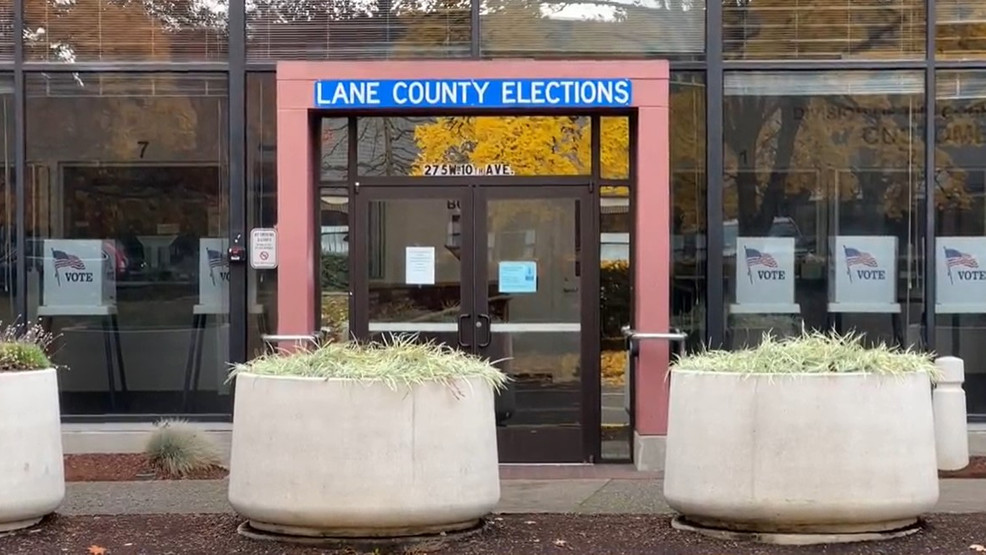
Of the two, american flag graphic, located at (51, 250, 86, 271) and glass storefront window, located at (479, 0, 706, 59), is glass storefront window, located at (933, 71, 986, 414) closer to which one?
glass storefront window, located at (479, 0, 706, 59)

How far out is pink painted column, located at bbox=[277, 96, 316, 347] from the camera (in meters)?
9.71

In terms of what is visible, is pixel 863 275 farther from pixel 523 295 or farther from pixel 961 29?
pixel 523 295

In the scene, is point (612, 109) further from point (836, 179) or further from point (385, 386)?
point (385, 386)

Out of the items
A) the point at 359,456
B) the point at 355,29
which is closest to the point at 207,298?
the point at 355,29

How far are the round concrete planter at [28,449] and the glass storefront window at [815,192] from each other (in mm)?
5356

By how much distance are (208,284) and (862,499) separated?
582 cm

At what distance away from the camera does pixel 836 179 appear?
1005cm

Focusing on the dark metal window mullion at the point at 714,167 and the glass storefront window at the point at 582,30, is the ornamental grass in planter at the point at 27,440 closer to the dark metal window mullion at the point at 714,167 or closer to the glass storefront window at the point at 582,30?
the glass storefront window at the point at 582,30

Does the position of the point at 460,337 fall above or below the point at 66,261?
below

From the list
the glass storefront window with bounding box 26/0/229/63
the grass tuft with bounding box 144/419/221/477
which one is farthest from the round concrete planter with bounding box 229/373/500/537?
the glass storefront window with bounding box 26/0/229/63

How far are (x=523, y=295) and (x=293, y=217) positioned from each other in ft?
6.35

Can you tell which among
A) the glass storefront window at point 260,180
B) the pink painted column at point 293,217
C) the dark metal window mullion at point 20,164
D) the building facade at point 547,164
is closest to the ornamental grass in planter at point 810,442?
the building facade at point 547,164

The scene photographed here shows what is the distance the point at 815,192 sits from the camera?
10.0m

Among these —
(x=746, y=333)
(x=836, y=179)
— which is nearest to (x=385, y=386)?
(x=746, y=333)
